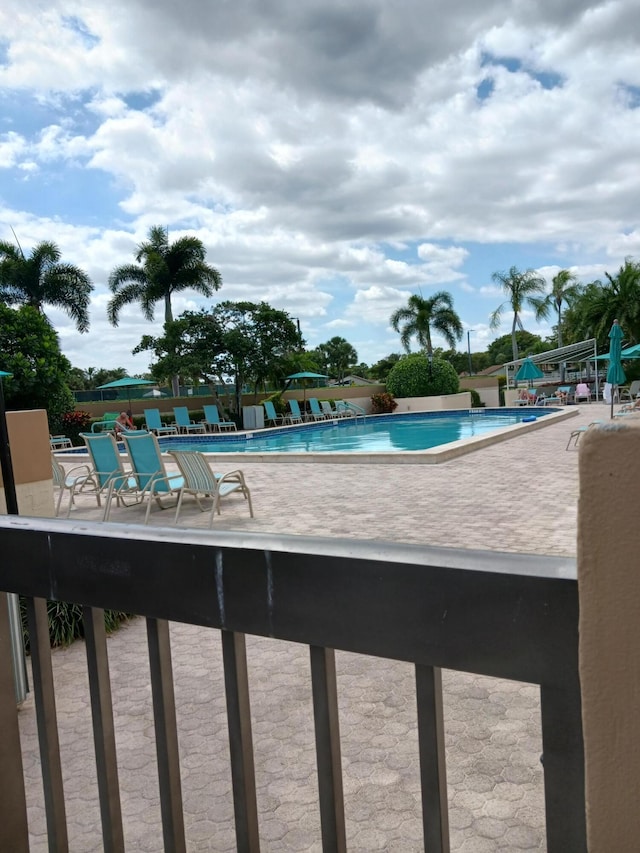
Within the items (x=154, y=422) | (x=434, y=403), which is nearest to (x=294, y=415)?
(x=154, y=422)

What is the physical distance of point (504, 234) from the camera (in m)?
50.6

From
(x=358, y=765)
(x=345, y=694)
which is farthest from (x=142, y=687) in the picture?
(x=358, y=765)

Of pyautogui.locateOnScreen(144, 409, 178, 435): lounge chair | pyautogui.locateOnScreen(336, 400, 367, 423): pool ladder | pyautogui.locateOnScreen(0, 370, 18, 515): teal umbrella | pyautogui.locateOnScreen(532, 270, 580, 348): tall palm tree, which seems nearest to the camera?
pyautogui.locateOnScreen(0, 370, 18, 515): teal umbrella

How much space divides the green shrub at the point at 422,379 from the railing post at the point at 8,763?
3050 cm

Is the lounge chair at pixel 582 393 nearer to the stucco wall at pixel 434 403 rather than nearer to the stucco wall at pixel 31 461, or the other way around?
the stucco wall at pixel 434 403

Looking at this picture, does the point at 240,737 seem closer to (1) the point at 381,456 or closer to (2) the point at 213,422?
(1) the point at 381,456

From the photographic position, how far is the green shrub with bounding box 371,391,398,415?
101ft

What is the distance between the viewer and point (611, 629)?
2.18 ft

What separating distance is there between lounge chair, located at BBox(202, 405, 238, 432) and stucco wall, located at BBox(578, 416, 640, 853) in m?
25.3

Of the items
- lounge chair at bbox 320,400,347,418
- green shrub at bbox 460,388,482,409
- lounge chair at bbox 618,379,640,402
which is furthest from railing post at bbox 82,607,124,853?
green shrub at bbox 460,388,482,409

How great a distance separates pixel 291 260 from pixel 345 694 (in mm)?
49729

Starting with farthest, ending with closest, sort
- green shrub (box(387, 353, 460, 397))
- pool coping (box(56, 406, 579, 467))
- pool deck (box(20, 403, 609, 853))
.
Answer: green shrub (box(387, 353, 460, 397)), pool coping (box(56, 406, 579, 467)), pool deck (box(20, 403, 609, 853))

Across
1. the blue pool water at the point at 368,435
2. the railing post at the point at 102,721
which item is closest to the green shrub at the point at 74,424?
the blue pool water at the point at 368,435

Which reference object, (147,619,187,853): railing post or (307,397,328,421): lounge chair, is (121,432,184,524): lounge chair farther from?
(307,397,328,421): lounge chair
